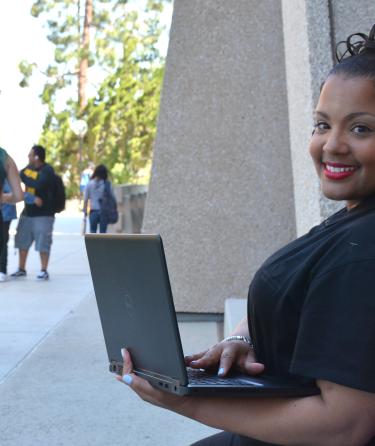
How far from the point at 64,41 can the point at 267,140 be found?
37.7m

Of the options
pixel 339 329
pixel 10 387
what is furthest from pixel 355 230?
pixel 10 387

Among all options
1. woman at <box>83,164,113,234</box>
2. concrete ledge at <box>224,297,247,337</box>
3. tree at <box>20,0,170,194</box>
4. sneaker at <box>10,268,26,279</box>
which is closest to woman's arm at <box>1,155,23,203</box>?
concrete ledge at <box>224,297,247,337</box>

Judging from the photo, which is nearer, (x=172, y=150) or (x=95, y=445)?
(x=95, y=445)

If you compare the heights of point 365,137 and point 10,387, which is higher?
point 365,137

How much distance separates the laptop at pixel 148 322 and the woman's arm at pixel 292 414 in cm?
3

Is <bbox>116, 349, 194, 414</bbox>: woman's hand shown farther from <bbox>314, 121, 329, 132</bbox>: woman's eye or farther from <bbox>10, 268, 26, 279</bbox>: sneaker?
<bbox>10, 268, 26, 279</bbox>: sneaker

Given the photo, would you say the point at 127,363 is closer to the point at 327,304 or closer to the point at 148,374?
the point at 148,374

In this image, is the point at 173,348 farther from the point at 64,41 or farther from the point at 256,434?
the point at 64,41

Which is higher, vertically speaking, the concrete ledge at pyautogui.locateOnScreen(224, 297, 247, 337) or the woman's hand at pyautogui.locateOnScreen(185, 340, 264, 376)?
the woman's hand at pyautogui.locateOnScreen(185, 340, 264, 376)

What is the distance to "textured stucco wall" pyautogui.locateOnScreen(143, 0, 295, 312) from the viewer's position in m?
7.73

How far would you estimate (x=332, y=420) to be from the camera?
63.8 inches

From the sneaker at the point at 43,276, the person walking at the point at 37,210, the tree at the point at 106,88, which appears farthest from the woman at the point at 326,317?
the tree at the point at 106,88

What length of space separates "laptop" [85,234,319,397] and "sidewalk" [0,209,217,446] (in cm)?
271

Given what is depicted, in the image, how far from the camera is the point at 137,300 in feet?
6.10
